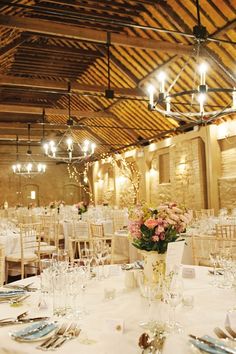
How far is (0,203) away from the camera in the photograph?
20.2 metres

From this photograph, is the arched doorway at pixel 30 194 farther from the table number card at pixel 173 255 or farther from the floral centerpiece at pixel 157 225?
the table number card at pixel 173 255

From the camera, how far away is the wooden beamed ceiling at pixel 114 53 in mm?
7118

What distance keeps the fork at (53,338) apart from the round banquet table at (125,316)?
0.04m

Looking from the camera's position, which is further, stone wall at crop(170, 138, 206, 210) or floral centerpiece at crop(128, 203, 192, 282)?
stone wall at crop(170, 138, 206, 210)

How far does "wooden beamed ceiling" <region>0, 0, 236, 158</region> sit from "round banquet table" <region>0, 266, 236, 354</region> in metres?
3.10

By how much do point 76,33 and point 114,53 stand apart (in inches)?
183

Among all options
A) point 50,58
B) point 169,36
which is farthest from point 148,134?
point 169,36

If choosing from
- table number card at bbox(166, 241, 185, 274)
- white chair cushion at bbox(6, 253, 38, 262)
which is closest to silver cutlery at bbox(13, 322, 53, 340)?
table number card at bbox(166, 241, 185, 274)

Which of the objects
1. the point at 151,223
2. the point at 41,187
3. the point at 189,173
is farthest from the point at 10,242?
the point at 41,187

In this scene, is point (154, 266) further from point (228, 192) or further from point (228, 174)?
point (228, 174)

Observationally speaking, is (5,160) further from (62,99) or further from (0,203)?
(62,99)

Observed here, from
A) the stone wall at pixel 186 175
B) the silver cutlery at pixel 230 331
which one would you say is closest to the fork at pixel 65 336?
the silver cutlery at pixel 230 331

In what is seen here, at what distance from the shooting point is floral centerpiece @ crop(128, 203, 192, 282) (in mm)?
2135

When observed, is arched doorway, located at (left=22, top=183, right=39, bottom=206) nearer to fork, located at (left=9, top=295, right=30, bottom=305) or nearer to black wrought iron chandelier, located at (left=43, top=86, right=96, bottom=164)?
black wrought iron chandelier, located at (left=43, top=86, right=96, bottom=164)
